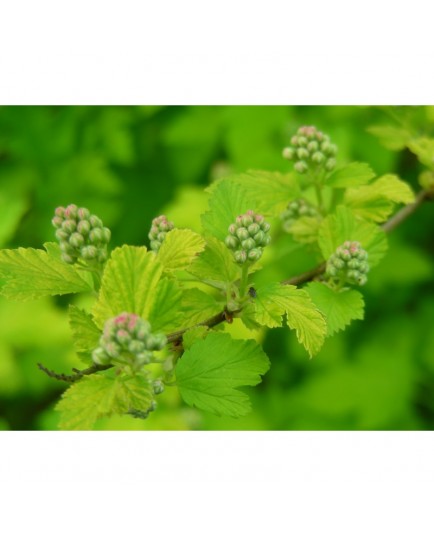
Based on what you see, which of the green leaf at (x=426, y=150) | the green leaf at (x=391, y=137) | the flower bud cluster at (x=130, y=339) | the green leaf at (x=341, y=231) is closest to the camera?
the flower bud cluster at (x=130, y=339)

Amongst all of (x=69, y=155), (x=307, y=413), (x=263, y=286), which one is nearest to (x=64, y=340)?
(x=69, y=155)

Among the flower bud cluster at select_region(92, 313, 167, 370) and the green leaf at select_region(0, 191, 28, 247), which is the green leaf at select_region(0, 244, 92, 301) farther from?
the green leaf at select_region(0, 191, 28, 247)

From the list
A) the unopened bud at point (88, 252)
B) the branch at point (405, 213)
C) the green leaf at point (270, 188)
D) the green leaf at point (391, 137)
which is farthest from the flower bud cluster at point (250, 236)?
the green leaf at point (391, 137)

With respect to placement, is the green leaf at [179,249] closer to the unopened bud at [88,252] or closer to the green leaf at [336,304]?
the unopened bud at [88,252]

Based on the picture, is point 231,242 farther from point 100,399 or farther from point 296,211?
point 296,211

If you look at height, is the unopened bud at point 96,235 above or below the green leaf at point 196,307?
above

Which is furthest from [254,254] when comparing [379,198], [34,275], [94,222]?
[379,198]

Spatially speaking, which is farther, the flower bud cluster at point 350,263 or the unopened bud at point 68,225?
the flower bud cluster at point 350,263
